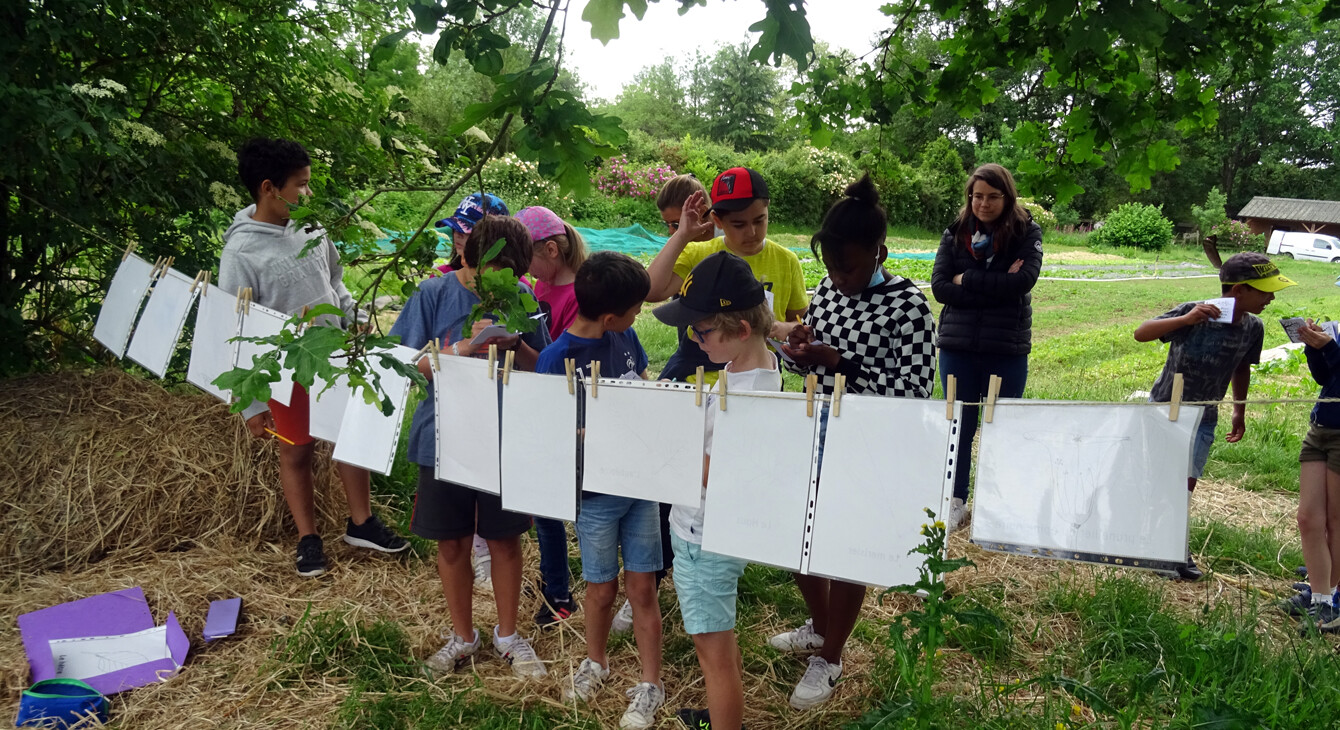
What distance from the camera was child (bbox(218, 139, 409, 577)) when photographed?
3.76 metres

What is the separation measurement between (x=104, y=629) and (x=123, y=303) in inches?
65.5

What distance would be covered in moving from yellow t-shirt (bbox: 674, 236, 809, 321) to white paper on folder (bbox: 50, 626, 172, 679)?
266 cm

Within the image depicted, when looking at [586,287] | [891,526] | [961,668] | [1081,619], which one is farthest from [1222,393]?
[586,287]

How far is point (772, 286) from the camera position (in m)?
3.68

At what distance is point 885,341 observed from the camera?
2.85 metres

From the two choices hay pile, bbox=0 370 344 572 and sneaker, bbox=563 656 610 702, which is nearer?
sneaker, bbox=563 656 610 702

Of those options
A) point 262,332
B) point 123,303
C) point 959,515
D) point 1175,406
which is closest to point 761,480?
point 1175,406

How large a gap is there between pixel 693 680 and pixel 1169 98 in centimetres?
308

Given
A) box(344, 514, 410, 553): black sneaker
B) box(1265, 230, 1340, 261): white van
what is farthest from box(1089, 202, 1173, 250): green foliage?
box(344, 514, 410, 553): black sneaker

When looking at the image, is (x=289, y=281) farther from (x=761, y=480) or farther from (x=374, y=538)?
(x=761, y=480)

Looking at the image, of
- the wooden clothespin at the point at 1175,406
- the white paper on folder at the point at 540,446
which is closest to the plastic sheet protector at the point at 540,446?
the white paper on folder at the point at 540,446

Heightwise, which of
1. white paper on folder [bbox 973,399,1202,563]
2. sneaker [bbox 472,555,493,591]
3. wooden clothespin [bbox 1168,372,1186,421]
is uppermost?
wooden clothespin [bbox 1168,372,1186,421]

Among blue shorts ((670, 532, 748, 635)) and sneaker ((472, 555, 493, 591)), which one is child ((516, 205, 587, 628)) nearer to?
sneaker ((472, 555, 493, 591))

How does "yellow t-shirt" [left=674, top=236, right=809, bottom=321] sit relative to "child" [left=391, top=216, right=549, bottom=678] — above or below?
above
